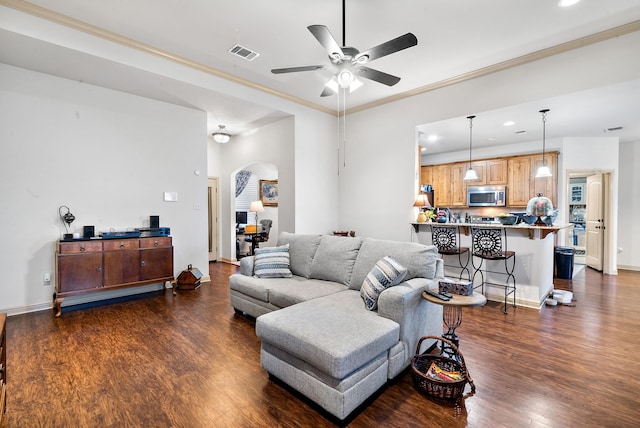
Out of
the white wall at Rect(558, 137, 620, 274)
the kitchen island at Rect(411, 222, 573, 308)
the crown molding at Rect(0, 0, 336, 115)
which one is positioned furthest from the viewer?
the white wall at Rect(558, 137, 620, 274)

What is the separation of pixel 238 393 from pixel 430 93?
480cm

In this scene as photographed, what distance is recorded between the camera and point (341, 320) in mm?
2121

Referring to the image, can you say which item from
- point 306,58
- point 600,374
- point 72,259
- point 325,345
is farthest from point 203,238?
point 600,374

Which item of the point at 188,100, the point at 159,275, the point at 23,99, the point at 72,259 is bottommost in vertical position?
the point at 159,275

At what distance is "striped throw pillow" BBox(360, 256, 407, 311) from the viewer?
2.41 metres

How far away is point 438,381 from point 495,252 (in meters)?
2.42

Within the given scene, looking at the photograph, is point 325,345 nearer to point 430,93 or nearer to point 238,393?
point 238,393

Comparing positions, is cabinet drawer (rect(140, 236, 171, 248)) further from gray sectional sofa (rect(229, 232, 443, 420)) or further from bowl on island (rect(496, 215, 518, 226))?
bowl on island (rect(496, 215, 518, 226))

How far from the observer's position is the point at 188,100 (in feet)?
15.5

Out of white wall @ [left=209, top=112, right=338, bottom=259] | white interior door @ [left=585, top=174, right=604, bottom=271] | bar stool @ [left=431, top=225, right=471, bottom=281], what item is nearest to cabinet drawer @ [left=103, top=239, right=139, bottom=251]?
white wall @ [left=209, top=112, right=338, bottom=259]

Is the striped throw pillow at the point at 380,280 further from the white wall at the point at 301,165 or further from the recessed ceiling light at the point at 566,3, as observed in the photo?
the white wall at the point at 301,165

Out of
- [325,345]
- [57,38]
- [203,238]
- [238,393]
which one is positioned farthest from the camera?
[203,238]

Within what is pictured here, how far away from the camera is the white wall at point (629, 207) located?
6230 mm

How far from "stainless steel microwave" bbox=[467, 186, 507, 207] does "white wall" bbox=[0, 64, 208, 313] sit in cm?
619
